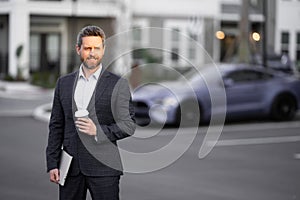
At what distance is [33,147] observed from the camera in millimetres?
11203

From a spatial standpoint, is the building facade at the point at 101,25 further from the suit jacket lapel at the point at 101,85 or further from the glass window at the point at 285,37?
the suit jacket lapel at the point at 101,85

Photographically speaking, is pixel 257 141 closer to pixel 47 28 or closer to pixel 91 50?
pixel 91 50

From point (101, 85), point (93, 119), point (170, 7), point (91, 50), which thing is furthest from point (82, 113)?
point (170, 7)

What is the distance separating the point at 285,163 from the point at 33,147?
4646mm

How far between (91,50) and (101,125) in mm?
489

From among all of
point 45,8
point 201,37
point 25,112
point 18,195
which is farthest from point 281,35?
point 18,195

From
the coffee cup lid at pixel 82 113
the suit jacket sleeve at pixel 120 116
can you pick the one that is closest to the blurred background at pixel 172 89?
the suit jacket sleeve at pixel 120 116

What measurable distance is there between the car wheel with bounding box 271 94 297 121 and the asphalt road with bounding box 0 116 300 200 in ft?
7.18

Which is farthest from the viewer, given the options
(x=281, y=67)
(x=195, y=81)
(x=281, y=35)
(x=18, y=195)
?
(x=281, y=35)

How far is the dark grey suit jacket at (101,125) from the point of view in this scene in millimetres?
3882

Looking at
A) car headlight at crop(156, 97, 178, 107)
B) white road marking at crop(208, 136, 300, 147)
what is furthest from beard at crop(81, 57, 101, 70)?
car headlight at crop(156, 97, 178, 107)

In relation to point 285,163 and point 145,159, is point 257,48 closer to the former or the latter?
point 285,163

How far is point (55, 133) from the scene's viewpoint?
4.10 metres

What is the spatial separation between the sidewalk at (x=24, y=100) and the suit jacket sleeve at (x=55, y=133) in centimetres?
1190
